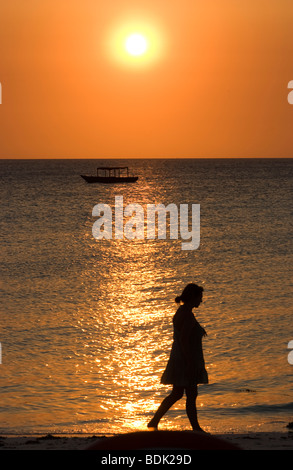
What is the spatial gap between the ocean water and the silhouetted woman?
281 cm

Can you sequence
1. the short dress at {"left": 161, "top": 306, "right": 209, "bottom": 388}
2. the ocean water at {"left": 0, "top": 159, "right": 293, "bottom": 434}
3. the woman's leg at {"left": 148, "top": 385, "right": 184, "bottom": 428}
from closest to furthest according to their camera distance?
the short dress at {"left": 161, "top": 306, "right": 209, "bottom": 388} → the woman's leg at {"left": 148, "top": 385, "right": 184, "bottom": 428} → the ocean water at {"left": 0, "top": 159, "right": 293, "bottom": 434}

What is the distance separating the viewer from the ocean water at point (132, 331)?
12.3 meters

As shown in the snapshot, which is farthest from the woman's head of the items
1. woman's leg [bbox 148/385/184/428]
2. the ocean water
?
the ocean water

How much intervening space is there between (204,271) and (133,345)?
49.5ft

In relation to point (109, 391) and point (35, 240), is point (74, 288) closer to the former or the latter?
point (109, 391)

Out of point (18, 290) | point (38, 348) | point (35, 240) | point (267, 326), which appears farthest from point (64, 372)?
point (35, 240)

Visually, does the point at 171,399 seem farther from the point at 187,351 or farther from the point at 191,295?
the point at 191,295

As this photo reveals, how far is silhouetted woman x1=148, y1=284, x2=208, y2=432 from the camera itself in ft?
25.7

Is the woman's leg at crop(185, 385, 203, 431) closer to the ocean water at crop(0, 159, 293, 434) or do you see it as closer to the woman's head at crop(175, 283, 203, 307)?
the woman's head at crop(175, 283, 203, 307)

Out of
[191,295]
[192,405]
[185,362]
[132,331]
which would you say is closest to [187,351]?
[185,362]

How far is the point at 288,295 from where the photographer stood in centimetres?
2525

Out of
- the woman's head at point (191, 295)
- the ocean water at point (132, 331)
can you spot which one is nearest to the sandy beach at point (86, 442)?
the woman's head at point (191, 295)

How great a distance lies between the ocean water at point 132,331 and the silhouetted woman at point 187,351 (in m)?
2.81

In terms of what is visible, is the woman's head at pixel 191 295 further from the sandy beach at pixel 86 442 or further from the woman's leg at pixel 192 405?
the sandy beach at pixel 86 442
